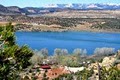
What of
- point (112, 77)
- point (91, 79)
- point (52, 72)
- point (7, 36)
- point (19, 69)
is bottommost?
point (52, 72)

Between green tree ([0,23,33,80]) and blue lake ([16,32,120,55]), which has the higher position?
green tree ([0,23,33,80])

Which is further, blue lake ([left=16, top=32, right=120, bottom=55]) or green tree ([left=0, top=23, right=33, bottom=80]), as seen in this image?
blue lake ([left=16, top=32, right=120, bottom=55])

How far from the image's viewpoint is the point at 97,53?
51344 millimetres

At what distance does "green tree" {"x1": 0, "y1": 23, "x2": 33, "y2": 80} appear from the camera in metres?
5.28

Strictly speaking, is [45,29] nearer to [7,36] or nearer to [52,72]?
[52,72]

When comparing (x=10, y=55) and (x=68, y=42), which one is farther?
(x=68, y=42)

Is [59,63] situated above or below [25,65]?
below

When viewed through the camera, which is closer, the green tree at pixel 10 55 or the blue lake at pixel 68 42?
the green tree at pixel 10 55

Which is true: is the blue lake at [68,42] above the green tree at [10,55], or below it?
below

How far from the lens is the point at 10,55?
5289 millimetres

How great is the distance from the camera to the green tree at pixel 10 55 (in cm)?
528

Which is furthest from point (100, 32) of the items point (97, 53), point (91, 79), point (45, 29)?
point (91, 79)

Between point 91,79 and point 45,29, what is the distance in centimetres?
9684

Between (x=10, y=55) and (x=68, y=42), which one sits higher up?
(x=10, y=55)
